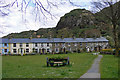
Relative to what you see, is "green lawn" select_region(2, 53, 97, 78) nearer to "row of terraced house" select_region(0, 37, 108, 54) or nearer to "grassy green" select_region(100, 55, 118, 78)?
"grassy green" select_region(100, 55, 118, 78)

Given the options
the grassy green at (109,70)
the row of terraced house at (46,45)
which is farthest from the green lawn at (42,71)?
the row of terraced house at (46,45)

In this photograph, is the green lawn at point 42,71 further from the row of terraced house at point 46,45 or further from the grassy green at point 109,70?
the row of terraced house at point 46,45

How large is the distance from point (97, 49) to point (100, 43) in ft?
9.79

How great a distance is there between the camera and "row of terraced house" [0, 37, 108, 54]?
6098cm

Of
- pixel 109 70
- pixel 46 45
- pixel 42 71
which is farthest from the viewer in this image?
pixel 46 45

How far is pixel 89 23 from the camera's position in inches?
5468

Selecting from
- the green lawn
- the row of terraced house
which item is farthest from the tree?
the row of terraced house

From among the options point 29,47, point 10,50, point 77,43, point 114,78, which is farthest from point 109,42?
point 114,78

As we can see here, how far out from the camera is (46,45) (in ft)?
210

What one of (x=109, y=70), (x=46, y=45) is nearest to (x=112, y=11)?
(x=109, y=70)

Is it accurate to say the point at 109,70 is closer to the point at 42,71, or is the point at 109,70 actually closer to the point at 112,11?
the point at 42,71

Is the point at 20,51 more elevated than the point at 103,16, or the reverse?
the point at 103,16

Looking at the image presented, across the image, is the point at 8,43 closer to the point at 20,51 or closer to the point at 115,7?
the point at 20,51

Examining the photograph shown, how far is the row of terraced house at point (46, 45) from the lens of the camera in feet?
200
